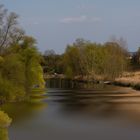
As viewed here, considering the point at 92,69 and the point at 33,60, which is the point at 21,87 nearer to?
the point at 33,60

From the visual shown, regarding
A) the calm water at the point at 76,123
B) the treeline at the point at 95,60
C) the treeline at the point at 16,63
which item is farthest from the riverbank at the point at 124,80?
the calm water at the point at 76,123

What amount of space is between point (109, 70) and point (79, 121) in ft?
223

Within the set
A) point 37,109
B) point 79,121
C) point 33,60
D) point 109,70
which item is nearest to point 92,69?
point 109,70

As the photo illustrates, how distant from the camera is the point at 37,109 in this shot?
34.5 meters

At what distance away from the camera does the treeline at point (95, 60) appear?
92812mm

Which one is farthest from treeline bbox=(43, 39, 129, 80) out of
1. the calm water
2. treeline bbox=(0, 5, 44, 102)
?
the calm water

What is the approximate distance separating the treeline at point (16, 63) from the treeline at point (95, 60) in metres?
37.8

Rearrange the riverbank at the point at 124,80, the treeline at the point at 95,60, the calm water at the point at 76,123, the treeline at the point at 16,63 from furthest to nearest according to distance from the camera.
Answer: the treeline at the point at 95,60 < the riverbank at the point at 124,80 < the treeline at the point at 16,63 < the calm water at the point at 76,123

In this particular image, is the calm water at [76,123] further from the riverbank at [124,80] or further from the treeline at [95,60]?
the treeline at [95,60]

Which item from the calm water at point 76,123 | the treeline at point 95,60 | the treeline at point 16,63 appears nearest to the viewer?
the calm water at point 76,123

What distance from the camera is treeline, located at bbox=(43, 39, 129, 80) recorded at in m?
92.8

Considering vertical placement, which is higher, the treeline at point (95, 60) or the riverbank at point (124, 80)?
the treeline at point (95, 60)

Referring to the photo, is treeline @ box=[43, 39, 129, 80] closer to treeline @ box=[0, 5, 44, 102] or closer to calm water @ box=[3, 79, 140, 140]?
treeline @ box=[0, 5, 44, 102]

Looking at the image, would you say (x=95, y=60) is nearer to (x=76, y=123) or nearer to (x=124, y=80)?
(x=124, y=80)
